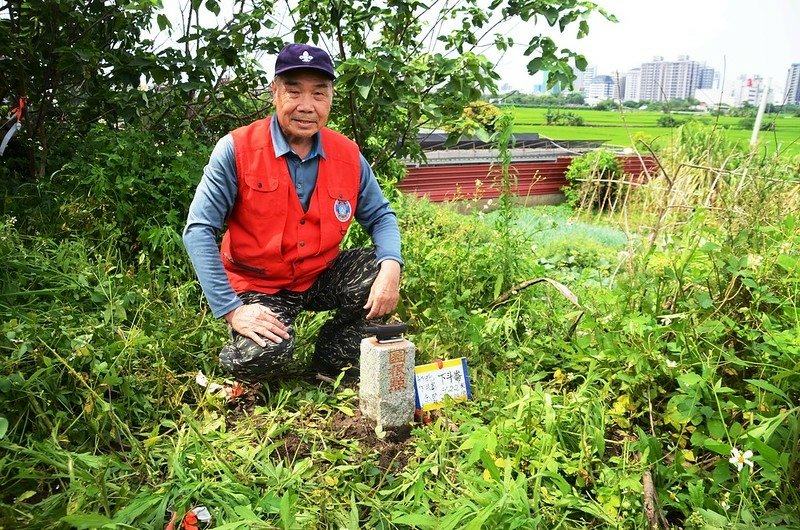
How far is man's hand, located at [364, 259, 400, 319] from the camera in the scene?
97.7 inches

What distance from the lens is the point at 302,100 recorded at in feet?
7.73

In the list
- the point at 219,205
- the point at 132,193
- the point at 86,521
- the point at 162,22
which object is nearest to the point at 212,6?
the point at 162,22

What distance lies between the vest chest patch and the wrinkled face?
0.31m

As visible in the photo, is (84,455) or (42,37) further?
(42,37)

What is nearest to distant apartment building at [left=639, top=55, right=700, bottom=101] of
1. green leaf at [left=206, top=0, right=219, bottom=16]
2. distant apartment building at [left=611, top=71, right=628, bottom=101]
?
distant apartment building at [left=611, top=71, right=628, bottom=101]

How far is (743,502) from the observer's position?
1817 millimetres

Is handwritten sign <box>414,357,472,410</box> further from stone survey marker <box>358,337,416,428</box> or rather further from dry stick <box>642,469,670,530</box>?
dry stick <box>642,469,670,530</box>

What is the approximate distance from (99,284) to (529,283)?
2052 mm

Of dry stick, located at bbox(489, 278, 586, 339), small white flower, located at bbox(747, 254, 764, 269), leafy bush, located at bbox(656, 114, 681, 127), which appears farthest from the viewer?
leafy bush, located at bbox(656, 114, 681, 127)

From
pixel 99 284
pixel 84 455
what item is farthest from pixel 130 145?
pixel 84 455

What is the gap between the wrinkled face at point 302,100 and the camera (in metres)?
2.34

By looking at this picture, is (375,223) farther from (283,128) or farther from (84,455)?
(84,455)

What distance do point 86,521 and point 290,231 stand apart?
1306mm

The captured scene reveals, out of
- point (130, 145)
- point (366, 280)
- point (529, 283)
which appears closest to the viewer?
point (366, 280)
